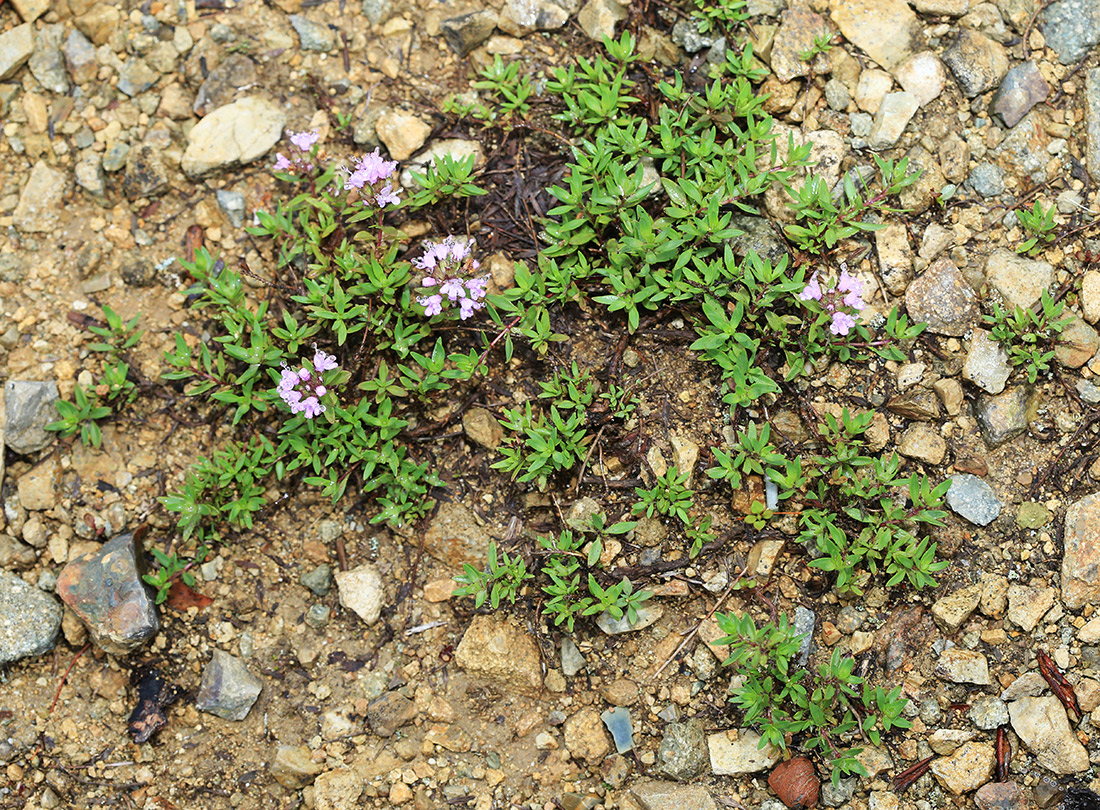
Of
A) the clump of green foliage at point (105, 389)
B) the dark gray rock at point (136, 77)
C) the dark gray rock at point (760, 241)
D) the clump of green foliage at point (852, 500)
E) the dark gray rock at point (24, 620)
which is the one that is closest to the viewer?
the clump of green foliage at point (852, 500)

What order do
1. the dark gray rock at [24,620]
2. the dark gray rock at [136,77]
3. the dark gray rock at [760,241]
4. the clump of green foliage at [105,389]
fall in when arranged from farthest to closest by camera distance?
1. the dark gray rock at [136,77]
2. the clump of green foliage at [105,389]
3. the dark gray rock at [760,241]
4. the dark gray rock at [24,620]

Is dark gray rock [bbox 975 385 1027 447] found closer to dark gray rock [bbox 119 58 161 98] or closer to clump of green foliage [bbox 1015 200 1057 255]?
clump of green foliage [bbox 1015 200 1057 255]

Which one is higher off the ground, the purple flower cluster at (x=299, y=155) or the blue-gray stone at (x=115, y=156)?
the purple flower cluster at (x=299, y=155)

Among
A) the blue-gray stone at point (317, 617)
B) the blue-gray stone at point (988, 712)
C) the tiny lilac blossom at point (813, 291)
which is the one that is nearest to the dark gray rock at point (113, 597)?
the blue-gray stone at point (317, 617)

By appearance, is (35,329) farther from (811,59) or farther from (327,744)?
(811,59)

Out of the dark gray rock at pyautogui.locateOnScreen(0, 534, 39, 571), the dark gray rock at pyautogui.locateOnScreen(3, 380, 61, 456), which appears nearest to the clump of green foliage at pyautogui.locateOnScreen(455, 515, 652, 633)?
the dark gray rock at pyautogui.locateOnScreen(0, 534, 39, 571)

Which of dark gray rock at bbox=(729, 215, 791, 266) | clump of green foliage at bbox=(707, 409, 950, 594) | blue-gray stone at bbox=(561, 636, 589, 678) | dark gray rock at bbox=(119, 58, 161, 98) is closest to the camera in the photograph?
clump of green foliage at bbox=(707, 409, 950, 594)

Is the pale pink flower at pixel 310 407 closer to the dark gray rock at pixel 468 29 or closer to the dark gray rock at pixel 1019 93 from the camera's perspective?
the dark gray rock at pixel 468 29
